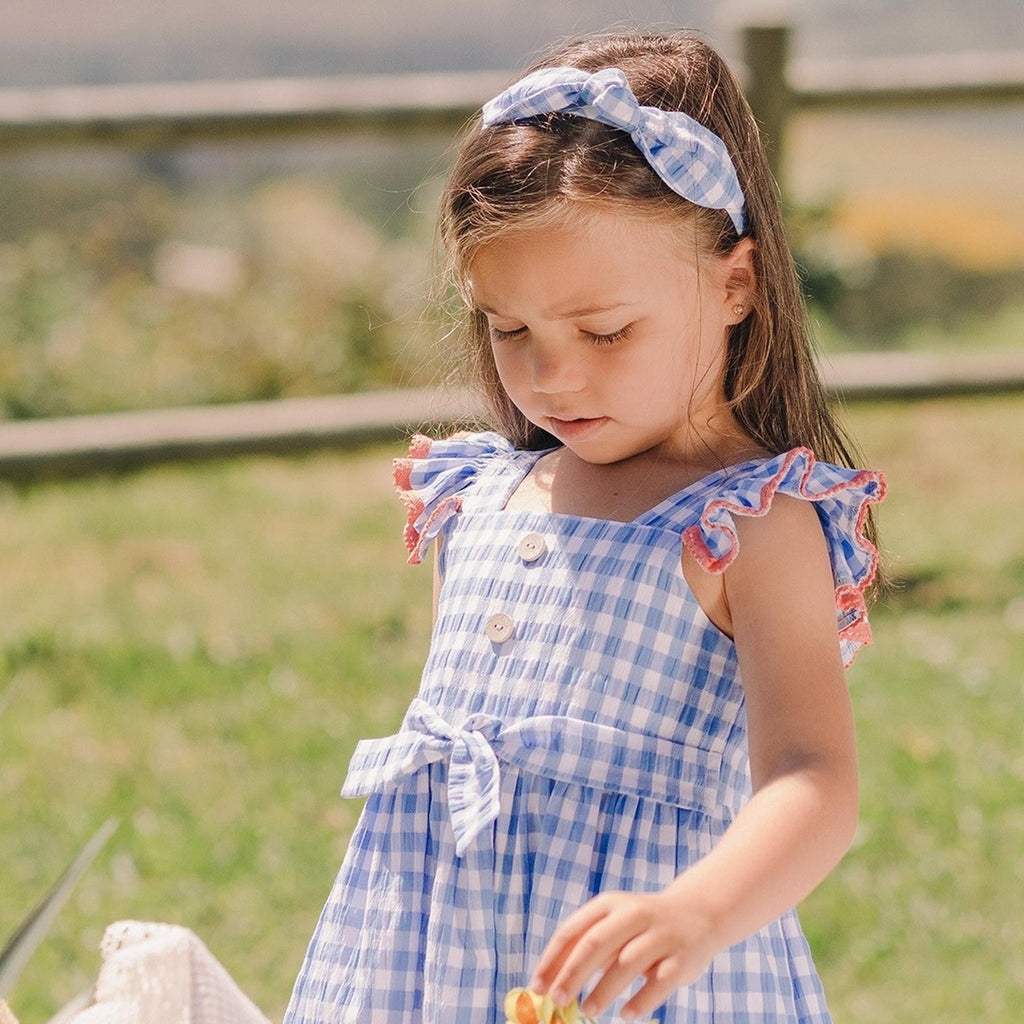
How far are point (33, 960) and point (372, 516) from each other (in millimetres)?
2460

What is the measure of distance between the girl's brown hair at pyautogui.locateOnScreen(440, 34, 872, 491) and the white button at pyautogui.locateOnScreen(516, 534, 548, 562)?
24 centimetres

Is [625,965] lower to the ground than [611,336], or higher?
lower

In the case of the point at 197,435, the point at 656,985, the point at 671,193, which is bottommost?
the point at 197,435

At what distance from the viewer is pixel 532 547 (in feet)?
5.53

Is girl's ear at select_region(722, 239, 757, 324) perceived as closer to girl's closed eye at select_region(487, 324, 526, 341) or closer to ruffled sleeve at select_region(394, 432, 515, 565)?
girl's closed eye at select_region(487, 324, 526, 341)

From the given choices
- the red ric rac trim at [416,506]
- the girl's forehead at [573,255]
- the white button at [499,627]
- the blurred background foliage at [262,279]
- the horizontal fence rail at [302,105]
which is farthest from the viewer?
the blurred background foliage at [262,279]

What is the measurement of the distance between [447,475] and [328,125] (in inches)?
122

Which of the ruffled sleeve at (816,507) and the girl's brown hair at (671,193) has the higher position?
the girl's brown hair at (671,193)

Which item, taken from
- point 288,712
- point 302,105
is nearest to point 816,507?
→ point 288,712

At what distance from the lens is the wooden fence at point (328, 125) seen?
4656mm

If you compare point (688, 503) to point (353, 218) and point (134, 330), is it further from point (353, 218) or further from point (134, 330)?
point (353, 218)

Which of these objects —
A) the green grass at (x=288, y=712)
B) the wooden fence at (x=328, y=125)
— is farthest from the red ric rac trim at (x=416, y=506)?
the wooden fence at (x=328, y=125)

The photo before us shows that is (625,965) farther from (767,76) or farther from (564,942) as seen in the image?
(767,76)

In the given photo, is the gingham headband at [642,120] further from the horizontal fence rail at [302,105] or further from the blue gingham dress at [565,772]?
the horizontal fence rail at [302,105]
